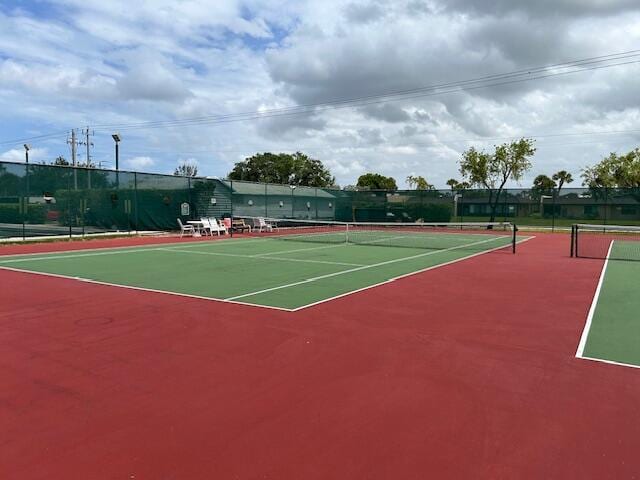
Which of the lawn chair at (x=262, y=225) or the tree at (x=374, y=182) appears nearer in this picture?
the lawn chair at (x=262, y=225)

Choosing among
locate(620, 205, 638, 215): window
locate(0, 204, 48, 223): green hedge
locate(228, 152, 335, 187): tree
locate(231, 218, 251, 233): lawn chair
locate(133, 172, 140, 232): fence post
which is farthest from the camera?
locate(228, 152, 335, 187): tree

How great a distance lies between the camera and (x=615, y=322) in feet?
21.9

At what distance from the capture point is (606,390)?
14.1 ft

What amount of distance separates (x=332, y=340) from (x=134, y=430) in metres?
2.60

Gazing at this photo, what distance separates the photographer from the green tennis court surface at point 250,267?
8.76 m

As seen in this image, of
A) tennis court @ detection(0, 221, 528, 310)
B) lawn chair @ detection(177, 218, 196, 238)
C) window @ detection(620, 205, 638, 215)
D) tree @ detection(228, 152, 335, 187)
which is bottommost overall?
tennis court @ detection(0, 221, 528, 310)

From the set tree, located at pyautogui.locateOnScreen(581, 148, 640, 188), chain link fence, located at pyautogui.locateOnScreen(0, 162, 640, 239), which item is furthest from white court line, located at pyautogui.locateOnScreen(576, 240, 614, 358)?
tree, located at pyautogui.locateOnScreen(581, 148, 640, 188)

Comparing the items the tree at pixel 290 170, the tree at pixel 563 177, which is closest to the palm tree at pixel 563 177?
the tree at pixel 563 177

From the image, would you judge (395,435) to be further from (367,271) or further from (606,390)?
(367,271)

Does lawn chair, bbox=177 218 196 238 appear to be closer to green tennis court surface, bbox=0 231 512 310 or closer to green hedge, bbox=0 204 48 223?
green tennis court surface, bbox=0 231 512 310

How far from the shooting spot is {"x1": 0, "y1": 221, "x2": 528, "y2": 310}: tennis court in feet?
28.6

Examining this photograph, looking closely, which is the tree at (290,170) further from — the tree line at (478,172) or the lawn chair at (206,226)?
the lawn chair at (206,226)

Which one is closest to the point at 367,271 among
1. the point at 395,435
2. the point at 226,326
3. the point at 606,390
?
the point at 226,326

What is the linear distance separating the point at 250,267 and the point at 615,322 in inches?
296
